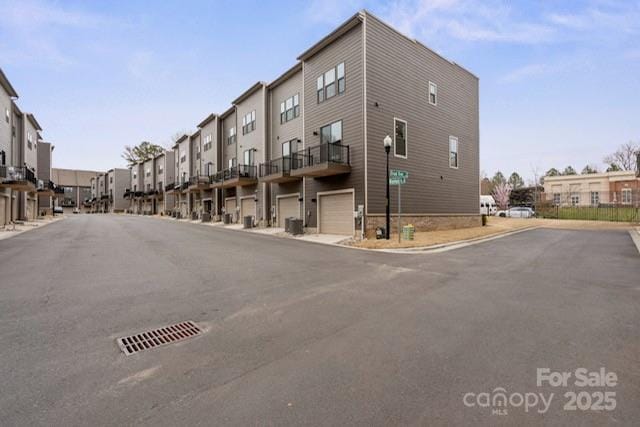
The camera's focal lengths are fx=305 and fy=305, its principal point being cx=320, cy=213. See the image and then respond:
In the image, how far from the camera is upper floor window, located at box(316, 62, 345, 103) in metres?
17.7

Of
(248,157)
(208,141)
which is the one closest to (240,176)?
(248,157)

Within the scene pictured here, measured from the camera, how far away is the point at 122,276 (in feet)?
23.9

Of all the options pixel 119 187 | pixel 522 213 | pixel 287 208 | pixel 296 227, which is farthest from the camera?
pixel 119 187

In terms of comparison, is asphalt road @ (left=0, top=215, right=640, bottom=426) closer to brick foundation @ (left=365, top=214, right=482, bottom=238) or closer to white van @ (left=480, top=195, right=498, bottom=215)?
brick foundation @ (left=365, top=214, right=482, bottom=238)

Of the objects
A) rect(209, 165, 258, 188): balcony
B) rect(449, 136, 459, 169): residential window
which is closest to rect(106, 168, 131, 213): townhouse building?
rect(209, 165, 258, 188): balcony

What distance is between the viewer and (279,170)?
2281cm

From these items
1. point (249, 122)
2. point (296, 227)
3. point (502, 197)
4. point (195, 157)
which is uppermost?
point (249, 122)

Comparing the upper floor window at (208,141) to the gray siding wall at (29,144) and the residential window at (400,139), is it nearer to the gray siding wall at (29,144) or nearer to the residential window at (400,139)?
the gray siding wall at (29,144)

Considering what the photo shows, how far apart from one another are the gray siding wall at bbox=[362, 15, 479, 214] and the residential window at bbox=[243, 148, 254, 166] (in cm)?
1372

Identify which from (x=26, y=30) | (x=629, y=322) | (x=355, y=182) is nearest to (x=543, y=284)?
(x=629, y=322)

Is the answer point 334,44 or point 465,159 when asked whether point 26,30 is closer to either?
point 334,44

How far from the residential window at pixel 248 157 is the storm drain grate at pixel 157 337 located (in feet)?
78.2

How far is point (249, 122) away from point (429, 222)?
1818 centimetres

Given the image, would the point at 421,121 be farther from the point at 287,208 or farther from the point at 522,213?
the point at 522,213
